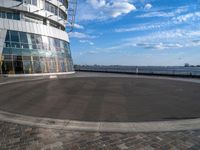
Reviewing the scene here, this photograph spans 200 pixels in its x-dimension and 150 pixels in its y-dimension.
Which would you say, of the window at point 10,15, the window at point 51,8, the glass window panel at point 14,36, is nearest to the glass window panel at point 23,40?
the glass window panel at point 14,36

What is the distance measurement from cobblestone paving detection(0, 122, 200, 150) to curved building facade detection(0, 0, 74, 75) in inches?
937

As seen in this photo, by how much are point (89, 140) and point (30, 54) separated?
88.1ft

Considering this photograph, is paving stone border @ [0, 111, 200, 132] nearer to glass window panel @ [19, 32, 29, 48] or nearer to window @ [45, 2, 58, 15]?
glass window panel @ [19, 32, 29, 48]

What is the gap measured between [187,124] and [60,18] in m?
35.6

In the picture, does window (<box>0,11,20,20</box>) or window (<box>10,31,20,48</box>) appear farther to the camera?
window (<box>0,11,20,20</box>)

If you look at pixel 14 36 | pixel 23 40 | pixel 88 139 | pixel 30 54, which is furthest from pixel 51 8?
pixel 88 139

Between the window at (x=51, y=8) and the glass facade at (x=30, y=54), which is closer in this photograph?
the glass facade at (x=30, y=54)

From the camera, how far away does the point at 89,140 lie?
5.26 metres

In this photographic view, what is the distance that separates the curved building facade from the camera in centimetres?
2662

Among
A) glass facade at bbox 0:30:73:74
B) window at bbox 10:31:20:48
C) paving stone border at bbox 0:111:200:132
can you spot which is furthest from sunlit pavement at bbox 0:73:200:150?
window at bbox 10:31:20:48

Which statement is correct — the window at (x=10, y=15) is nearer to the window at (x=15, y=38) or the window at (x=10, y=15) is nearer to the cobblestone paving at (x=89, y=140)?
→ the window at (x=15, y=38)

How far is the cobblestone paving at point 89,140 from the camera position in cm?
484

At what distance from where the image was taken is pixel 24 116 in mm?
7465

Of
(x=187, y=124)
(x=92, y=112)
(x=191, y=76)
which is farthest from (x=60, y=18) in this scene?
(x=187, y=124)
